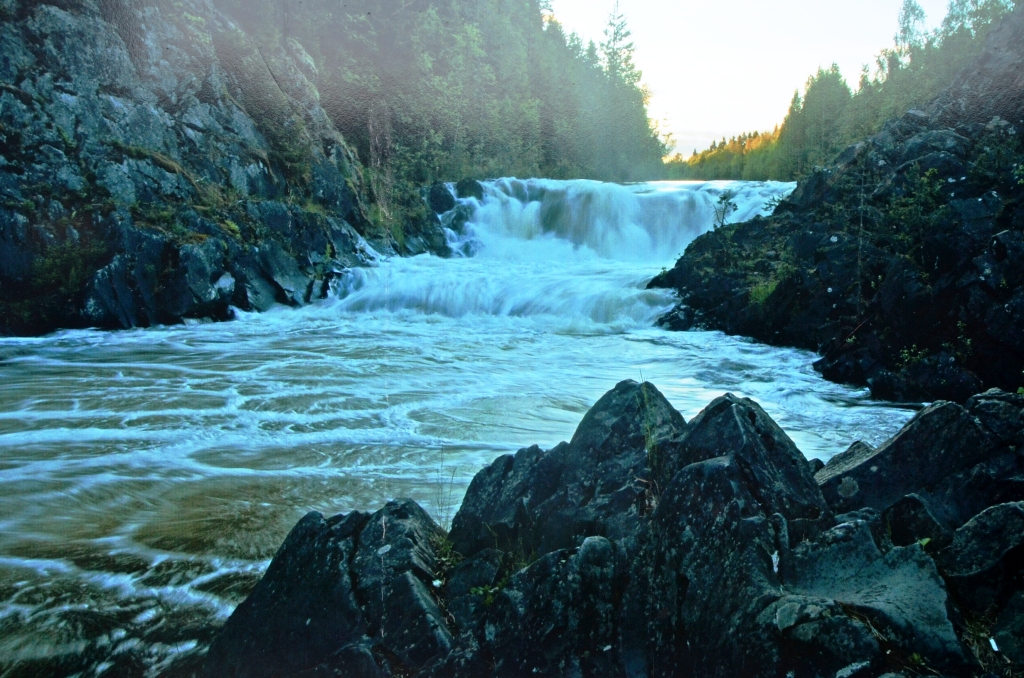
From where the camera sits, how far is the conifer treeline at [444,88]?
26.6m

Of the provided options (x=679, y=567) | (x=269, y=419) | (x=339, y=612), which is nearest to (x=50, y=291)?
(x=269, y=419)

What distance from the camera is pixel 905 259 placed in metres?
9.59

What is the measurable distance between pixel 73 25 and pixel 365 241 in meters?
8.85

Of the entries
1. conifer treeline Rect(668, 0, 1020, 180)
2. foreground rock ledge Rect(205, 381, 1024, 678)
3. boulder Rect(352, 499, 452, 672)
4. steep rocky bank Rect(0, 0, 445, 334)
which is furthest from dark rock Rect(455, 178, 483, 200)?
boulder Rect(352, 499, 452, 672)

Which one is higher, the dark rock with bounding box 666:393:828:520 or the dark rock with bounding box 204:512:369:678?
the dark rock with bounding box 666:393:828:520

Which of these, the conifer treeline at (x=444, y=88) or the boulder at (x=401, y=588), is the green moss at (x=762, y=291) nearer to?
the boulder at (x=401, y=588)

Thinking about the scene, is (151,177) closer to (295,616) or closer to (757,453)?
(295,616)

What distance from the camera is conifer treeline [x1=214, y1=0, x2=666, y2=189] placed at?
87.3 ft

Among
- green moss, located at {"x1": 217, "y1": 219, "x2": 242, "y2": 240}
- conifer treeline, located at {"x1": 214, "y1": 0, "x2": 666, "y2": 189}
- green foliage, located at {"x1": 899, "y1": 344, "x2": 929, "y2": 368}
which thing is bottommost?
green foliage, located at {"x1": 899, "y1": 344, "x2": 929, "y2": 368}

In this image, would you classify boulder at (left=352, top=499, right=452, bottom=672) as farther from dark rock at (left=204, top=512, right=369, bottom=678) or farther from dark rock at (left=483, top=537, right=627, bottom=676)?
dark rock at (left=483, top=537, right=627, bottom=676)

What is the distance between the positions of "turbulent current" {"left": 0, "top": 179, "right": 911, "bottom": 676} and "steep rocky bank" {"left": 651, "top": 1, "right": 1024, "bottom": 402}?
0.65 meters

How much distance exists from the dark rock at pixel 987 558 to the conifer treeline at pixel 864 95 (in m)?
30.5

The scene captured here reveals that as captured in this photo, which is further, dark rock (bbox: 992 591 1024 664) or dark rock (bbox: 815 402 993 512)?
dark rock (bbox: 815 402 993 512)

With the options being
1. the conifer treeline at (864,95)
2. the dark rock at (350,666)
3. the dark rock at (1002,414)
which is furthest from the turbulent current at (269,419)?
the conifer treeline at (864,95)
